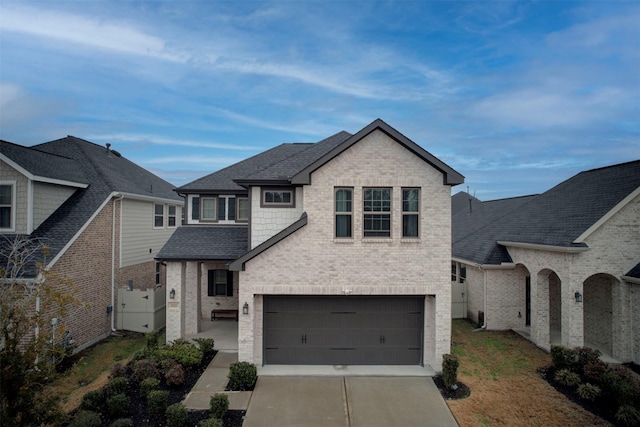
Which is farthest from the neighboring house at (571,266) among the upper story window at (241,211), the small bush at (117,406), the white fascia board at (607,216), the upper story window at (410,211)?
the small bush at (117,406)

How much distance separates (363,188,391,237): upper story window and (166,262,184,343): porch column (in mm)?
7784

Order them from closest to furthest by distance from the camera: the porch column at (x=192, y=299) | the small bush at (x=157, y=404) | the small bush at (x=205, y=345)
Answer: the small bush at (x=157, y=404) → the small bush at (x=205, y=345) → the porch column at (x=192, y=299)

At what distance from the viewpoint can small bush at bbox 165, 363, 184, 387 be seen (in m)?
10.8

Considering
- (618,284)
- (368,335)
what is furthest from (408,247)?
(618,284)

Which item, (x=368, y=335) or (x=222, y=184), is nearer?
(x=368, y=335)

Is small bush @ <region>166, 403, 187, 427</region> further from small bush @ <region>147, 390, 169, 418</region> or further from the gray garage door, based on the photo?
the gray garage door

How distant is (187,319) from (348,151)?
999 cm

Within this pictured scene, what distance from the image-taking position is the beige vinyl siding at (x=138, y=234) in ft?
57.6

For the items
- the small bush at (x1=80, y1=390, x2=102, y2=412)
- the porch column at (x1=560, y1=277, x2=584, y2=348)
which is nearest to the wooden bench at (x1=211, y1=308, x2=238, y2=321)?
the small bush at (x1=80, y1=390, x2=102, y2=412)

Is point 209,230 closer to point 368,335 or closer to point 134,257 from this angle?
point 134,257

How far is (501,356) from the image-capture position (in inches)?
539

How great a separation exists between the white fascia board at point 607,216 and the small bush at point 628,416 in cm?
580

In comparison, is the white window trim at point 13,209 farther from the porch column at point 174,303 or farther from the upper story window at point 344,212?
the upper story window at point 344,212

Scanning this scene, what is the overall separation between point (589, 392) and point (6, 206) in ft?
66.6
